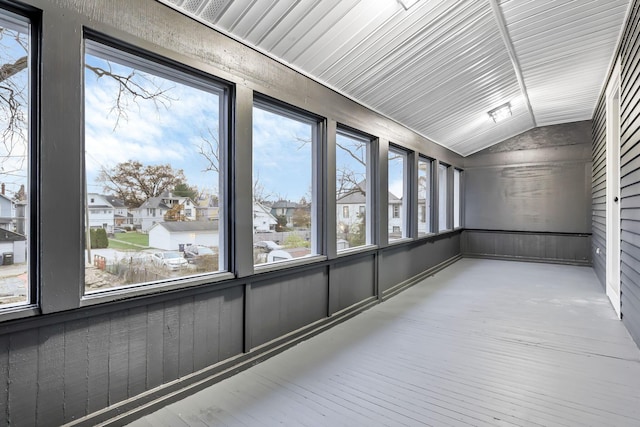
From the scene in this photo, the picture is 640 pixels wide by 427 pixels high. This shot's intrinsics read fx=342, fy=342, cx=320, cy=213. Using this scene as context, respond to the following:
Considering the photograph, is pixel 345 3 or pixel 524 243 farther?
pixel 524 243

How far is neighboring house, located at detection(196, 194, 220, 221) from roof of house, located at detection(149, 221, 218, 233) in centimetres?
4

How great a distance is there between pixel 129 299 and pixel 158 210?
58 cm

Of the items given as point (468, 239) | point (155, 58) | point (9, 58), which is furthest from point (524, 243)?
point (9, 58)

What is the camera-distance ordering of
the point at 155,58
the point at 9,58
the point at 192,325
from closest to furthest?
the point at 9,58 → the point at 155,58 → the point at 192,325

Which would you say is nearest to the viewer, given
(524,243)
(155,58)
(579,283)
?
(155,58)

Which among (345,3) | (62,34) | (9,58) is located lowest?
(9,58)

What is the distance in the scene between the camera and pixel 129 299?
1927 mm

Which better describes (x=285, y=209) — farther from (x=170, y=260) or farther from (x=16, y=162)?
(x=16, y=162)

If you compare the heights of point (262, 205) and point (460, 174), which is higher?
point (460, 174)

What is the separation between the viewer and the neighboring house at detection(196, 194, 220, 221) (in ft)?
8.01

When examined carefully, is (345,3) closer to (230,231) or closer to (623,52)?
(230,231)

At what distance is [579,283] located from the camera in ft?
17.9

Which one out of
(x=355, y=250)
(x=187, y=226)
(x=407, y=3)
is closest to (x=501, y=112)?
(x=355, y=250)

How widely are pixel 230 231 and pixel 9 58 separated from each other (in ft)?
4.91
